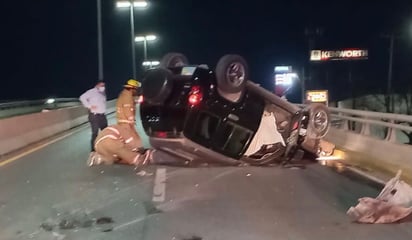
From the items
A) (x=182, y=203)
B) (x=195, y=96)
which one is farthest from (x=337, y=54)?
(x=182, y=203)

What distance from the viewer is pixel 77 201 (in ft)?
31.7

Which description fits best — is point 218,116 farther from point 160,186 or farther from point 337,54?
point 337,54

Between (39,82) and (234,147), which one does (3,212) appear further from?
Result: (39,82)

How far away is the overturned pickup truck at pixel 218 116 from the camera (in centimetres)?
1176

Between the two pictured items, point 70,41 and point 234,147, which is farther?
point 70,41

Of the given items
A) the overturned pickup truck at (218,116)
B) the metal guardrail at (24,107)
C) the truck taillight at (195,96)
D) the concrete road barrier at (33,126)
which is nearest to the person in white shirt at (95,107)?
the concrete road barrier at (33,126)

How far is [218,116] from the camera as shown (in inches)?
468

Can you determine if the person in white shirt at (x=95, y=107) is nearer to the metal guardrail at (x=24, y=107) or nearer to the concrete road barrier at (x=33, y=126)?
the concrete road barrier at (x=33, y=126)

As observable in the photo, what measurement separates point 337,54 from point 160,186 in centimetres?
6305

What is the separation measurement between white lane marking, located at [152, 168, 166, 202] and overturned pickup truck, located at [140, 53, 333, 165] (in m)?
0.47

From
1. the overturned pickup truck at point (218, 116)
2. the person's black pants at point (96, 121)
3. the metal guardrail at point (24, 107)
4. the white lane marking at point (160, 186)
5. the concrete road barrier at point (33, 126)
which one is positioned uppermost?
the overturned pickup truck at point (218, 116)

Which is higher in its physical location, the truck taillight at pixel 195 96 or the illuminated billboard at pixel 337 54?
the truck taillight at pixel 195 96

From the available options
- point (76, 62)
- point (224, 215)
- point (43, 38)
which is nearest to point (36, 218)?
point (224, 215)

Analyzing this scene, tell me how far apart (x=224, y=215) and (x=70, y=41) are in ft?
418
